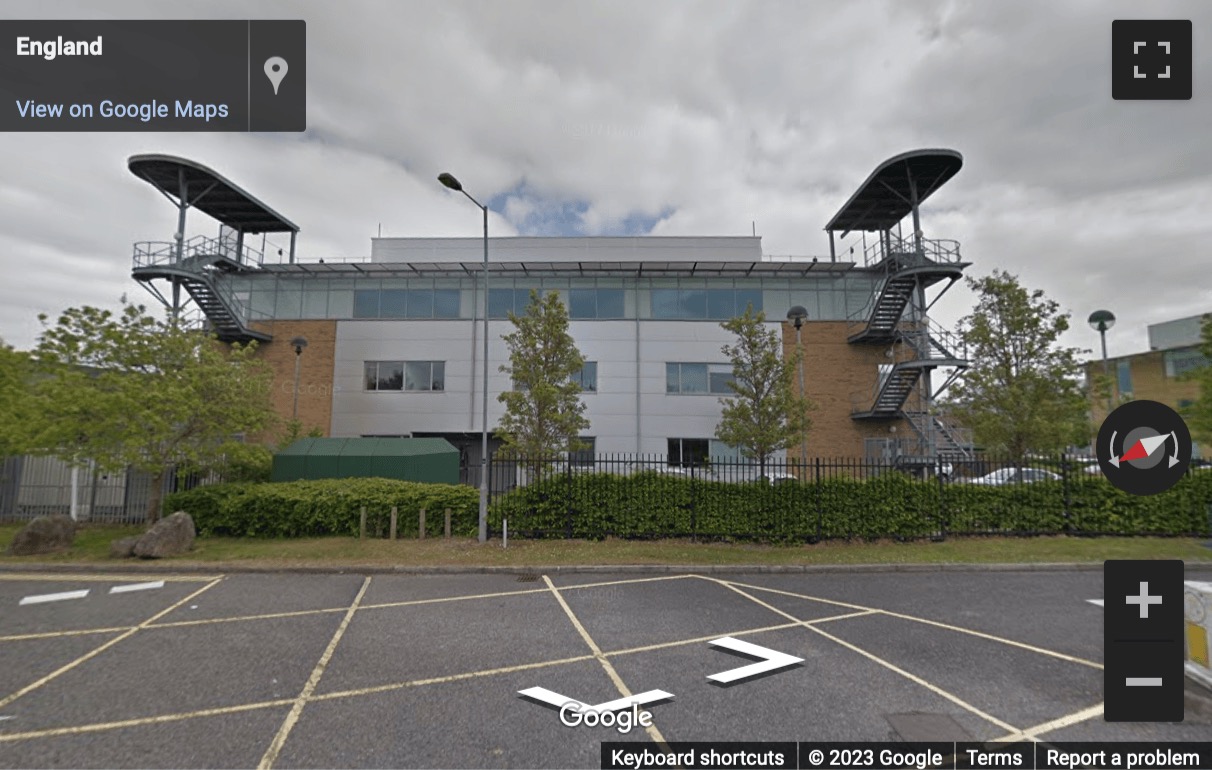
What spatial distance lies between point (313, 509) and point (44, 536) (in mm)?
5444

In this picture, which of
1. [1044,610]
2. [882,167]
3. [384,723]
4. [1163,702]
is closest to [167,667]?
[384,723]

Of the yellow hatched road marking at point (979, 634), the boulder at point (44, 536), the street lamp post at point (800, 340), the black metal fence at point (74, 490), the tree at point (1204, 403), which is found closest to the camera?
the yellow hatched road marking at point (979, 634)

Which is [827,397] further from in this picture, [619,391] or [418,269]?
[418,269]

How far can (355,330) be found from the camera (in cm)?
2830

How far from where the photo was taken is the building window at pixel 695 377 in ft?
88.6

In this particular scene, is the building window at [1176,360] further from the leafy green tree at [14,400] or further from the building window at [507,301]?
the leafy green tree at [14,400]

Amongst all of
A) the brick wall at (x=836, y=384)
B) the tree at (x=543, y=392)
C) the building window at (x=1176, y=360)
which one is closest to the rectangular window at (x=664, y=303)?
the brick wall at (x=836, y=384)

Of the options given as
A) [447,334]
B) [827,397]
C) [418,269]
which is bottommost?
[827,397]

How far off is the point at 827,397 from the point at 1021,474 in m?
13.0

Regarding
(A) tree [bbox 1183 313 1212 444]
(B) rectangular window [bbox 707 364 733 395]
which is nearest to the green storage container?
(B) rectangular window [bbox 707 364 733 395]

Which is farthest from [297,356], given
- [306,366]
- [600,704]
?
[600,704]

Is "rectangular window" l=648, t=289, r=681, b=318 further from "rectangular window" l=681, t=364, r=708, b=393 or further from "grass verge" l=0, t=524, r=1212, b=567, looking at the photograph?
"grass verge" l=0, t=524, r=1212, b=567

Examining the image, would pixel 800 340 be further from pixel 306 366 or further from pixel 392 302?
pixel 306 366

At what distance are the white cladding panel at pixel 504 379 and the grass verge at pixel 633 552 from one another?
1401cm
